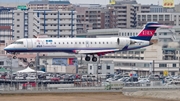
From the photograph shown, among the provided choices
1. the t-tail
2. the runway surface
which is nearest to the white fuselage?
the t-tail

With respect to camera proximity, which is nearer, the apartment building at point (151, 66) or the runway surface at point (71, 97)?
the runway surface at point (71, 97)

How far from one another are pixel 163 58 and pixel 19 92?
218 ft

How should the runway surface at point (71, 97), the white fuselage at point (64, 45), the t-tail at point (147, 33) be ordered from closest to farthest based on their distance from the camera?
the runway surface at point (71, 97), the white fuselage at point (64, 45), the t-tail at point (147, 33)

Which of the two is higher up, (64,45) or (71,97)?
(64,45)

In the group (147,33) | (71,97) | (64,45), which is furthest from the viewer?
(147,33)

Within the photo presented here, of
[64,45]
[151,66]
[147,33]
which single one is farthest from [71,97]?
[151,66]

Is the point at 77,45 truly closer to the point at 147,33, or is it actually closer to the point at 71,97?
the point at 71,97

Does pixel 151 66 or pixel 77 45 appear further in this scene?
pixel 151 66

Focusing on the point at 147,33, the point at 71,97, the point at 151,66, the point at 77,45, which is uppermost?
the point at 147,33

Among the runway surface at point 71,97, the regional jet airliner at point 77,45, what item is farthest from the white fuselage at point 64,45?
the runway surface at point 71,97

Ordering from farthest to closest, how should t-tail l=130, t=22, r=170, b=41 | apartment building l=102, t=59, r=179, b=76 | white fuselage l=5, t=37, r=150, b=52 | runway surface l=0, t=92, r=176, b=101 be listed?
apartment building l=102, t=59, r=179, b=76 → t-tail l=130, t=22, r=170, b=41 → white fuselage l=5, t=37, r=150, b=52 → runway surface l=0, t=92, r=176, b=101

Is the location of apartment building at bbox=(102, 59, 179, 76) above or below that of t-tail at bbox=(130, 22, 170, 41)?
below

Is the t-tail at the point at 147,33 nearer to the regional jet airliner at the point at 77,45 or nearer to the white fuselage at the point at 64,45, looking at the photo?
the regional jet airliner at the point at 77,45

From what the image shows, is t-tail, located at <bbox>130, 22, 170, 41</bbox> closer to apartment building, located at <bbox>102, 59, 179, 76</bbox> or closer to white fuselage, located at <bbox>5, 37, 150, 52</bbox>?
white fuselage, located at <bbox>5, 37, 150, 52</bbox>
